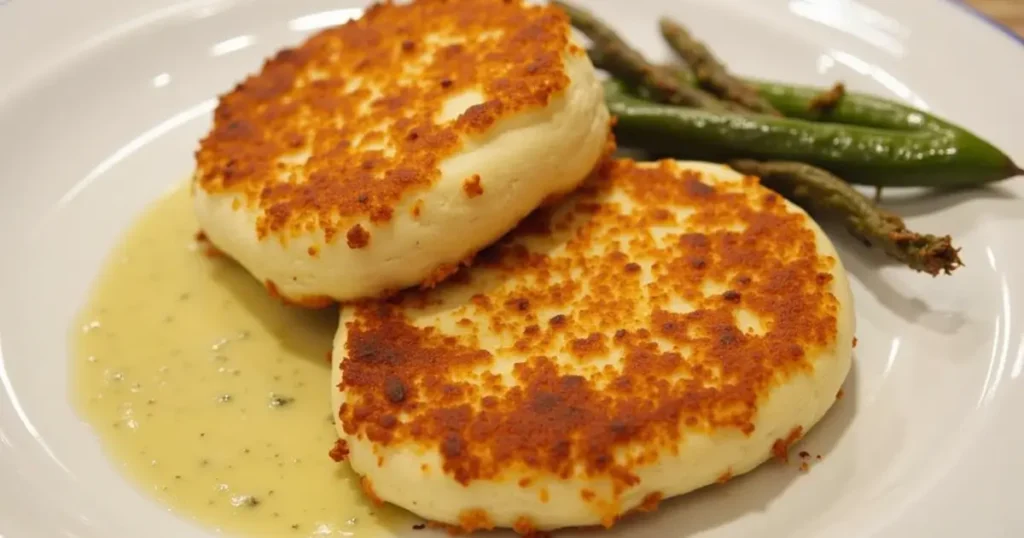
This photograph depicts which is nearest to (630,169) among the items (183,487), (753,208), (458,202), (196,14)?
(753,208)

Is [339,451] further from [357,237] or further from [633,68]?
[633,68]

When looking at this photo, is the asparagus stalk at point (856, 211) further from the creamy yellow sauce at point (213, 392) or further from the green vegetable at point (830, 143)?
the creamy yellow sauce at point (213, 392)

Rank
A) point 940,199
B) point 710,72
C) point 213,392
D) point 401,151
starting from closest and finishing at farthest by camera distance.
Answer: point 401,151, point 213,392, point 940,199, point 710,72

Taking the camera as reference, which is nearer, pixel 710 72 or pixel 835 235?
pixel 835 235

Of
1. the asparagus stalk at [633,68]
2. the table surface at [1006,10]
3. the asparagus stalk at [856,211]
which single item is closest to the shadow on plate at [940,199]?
the asparagus stalk at [856,211]

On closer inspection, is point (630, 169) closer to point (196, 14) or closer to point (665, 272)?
point (665, 272)

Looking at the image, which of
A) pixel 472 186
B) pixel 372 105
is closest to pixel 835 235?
pixel 472 186
